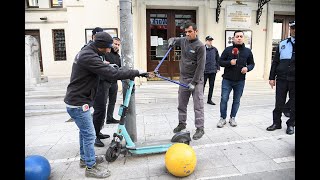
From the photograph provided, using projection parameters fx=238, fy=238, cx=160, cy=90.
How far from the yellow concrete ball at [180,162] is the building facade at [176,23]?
625cm

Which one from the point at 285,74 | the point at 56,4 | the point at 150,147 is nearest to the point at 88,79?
the point at 150,147

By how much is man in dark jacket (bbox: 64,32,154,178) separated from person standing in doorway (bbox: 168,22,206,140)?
135 centimetres

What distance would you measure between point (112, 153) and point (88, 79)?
1173 millimetres

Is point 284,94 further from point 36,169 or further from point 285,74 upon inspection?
point 36,169

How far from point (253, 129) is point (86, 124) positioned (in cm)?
341

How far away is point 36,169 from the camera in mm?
2846

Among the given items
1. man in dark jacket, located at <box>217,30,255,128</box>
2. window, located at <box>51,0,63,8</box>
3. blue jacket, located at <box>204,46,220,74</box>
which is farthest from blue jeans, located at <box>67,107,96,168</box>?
A: window, located at <box>51,0,63,8</box>

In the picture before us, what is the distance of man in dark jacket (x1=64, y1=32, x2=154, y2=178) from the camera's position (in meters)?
2.94

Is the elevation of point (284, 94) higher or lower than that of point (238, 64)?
lower

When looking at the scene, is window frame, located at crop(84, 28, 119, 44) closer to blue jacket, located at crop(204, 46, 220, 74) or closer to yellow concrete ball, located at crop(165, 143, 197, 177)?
blue jacket, located at crop(204, 46, 220, 74)
